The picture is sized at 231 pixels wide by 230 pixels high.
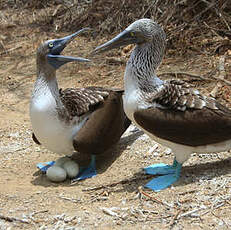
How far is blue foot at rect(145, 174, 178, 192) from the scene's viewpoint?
14.0ft

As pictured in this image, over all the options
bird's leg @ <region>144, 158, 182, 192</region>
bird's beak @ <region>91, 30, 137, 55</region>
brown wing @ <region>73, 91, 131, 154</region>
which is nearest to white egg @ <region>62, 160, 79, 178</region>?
brown wing @ <region>73, 91, 131, 154</region>

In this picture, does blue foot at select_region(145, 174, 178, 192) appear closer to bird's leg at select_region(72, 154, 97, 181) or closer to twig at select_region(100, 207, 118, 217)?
twig at select_region(100, 207, 118, 217)

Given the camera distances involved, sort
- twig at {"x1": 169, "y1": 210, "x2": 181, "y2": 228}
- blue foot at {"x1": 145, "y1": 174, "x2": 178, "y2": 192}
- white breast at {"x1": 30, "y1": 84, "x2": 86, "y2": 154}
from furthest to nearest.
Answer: white breast at {"x1": 30, "y1": 84, "x2": 86, "y2": 154}
blue foot at {"x1": 145, "y1": 174, "x2": 178, "y2": 192}
twig at {"x1": 169, "y1": 210, "x2": 181, "y2": 228}

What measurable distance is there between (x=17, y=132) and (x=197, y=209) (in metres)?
3.25

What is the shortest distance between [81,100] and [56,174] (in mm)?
899

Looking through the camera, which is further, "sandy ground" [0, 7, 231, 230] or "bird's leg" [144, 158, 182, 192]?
"bird's leg" [144, 158, 182, 192]

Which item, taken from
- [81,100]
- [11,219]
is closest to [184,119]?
[81,100]

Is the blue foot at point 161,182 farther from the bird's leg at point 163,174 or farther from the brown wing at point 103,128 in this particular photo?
the brown wing at point 103,128

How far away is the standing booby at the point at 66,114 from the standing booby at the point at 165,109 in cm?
66

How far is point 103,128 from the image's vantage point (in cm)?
487

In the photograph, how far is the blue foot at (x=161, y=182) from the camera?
14.0 feet

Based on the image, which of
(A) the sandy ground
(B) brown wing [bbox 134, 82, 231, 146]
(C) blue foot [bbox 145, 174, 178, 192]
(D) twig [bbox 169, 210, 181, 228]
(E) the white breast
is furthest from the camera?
(E) the white breast

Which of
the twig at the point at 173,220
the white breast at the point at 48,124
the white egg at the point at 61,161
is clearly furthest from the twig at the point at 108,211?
the white egg at the point at 61,161

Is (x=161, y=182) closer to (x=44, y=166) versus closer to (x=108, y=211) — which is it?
(x=108, y=211)
